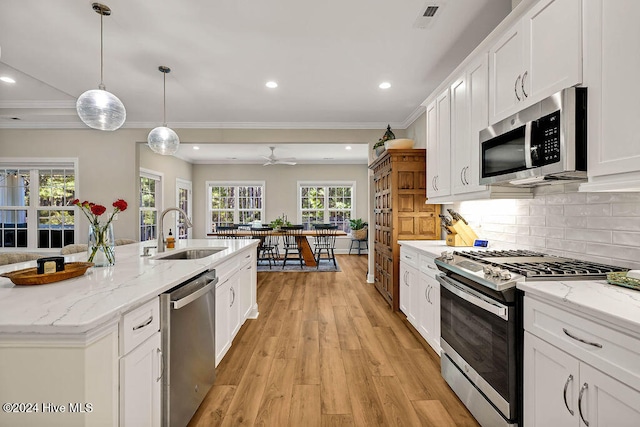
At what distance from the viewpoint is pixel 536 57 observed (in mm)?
1674

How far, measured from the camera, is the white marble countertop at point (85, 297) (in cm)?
95

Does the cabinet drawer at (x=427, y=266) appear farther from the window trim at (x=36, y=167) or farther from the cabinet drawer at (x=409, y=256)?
the window trim at (x=36, y=167)

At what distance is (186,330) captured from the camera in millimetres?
1633

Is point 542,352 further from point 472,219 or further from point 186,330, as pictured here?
point 472,219

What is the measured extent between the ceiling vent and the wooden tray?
276cm

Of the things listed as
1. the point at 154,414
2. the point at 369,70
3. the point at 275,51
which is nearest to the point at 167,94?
the point at 275,51

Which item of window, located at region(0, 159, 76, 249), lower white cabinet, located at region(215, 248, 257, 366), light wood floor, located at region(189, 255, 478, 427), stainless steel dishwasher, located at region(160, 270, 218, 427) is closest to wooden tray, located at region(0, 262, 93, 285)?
stainless steel dishwasher, located at region(160, 270, 218, 427)

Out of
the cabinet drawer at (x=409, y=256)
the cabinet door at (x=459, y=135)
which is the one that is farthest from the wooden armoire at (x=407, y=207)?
the cabinet door at (x=459, y=135)

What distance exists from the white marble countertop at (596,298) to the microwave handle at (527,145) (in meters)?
0.64

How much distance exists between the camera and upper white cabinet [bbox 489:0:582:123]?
1.45 m

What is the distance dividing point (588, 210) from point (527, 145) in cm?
54

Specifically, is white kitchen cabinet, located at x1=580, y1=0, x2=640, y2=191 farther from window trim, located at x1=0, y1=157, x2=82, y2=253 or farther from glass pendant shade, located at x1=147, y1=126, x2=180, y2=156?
window trim, located at x1=0, y1=157, x2=82, y2=253

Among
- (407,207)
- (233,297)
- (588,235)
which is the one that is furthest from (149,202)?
(588,235)

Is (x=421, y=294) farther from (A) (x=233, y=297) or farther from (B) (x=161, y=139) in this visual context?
(B) (x=161, y=139)
